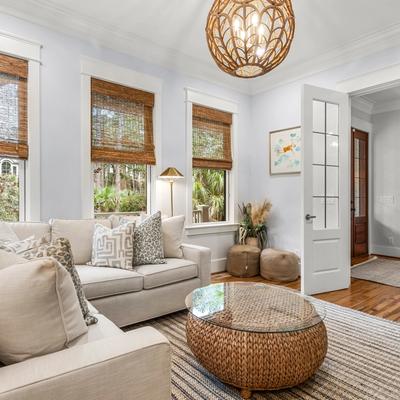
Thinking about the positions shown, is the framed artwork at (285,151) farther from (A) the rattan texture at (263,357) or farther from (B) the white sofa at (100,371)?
(B) the white sofa at (100,371)

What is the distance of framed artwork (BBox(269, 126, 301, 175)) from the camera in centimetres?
416

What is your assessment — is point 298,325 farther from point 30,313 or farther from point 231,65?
point 231,65

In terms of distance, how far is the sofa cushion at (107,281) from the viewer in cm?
225

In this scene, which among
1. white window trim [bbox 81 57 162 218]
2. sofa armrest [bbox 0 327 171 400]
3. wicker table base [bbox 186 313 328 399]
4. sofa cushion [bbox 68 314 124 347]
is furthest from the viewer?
white window trim [bbox 81 57 162 218]

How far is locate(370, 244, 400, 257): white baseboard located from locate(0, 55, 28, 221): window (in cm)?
594

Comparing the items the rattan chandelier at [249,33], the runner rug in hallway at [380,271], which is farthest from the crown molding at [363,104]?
the rattan chandelier at [249,33]

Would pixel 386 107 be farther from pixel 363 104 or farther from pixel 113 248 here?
pixel 113 248

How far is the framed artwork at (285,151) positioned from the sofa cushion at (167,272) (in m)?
2.15

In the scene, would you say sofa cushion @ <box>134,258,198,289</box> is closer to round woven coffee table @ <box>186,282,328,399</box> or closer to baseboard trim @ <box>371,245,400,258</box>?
round woven coffee table @ <box>186,282,328,399</box>

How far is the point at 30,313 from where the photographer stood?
2.87ft

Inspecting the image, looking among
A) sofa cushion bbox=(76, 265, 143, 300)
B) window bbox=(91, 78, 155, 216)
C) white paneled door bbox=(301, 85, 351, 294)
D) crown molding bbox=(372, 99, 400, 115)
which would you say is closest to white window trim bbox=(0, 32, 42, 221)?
window bbox=(91, 78, 155, 216)

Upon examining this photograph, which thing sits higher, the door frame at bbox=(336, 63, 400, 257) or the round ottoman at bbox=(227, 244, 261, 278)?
the door frame at bbox=(336, 63, 400, 257)

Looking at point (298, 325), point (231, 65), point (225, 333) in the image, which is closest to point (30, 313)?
point (225, 333)

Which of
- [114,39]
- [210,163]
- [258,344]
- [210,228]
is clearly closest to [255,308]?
[258,344]
